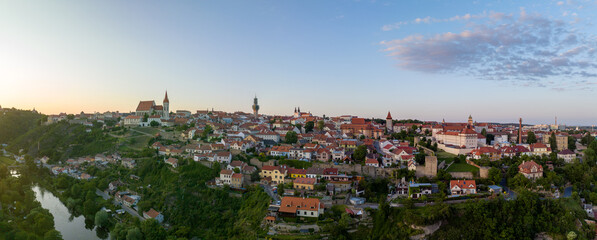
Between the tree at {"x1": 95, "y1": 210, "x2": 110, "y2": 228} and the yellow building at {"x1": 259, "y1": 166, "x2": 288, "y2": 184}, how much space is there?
12224 millimetres

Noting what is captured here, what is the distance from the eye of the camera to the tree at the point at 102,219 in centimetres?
2556

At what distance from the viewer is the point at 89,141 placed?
46.5 meters

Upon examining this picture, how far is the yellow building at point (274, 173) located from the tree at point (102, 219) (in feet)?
40.1

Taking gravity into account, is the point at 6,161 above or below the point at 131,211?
above

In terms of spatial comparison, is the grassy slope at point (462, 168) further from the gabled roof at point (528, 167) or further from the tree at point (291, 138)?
the tree at point (291, 138)

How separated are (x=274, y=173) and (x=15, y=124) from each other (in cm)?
6415

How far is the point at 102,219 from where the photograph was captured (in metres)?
25.6

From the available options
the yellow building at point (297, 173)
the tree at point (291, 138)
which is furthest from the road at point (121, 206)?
the tree at point (291, 138)


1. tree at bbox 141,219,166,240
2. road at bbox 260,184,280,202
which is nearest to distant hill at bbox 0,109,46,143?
tree at bbox 141,219,166,240

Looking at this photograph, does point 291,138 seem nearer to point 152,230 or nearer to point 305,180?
point 305,180

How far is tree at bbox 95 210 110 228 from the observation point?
83.9ft

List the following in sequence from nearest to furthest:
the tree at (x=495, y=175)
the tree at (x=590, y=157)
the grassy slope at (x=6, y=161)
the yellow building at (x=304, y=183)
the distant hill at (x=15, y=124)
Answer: the tree at (x=495, y=175) → the yellow building at (x=304, y=183) → the tree at (x=590, y=157) → the grassy slope at (x=6, y=161) → the distant hill at (x=15, y=124)

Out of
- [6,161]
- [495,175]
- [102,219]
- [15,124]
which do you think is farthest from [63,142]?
[495,175]

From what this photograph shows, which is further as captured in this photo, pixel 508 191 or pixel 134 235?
pixel 508 191
